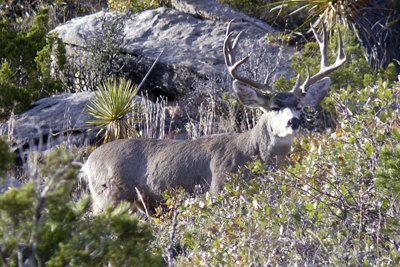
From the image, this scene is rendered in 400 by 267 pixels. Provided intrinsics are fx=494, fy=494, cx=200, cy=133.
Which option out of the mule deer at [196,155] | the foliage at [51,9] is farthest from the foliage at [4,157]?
the foliage at [51,9]

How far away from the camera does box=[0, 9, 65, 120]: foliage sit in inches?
401

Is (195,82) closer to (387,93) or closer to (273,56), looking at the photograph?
(273,56)

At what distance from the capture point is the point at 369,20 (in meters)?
11.9

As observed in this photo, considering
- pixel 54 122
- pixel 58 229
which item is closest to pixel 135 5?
pixel 54 122

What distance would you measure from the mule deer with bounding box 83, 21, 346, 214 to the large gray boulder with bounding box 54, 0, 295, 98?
15.5 feet

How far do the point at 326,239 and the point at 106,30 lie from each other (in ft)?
31.9

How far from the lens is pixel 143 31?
13.1 meters

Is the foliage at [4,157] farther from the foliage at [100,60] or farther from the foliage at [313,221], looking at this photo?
the foliage at [100,60]

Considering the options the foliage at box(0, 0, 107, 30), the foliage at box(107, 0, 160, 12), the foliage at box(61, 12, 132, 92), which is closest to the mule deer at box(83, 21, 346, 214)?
the foliage at box(61, 12, 132, 92)

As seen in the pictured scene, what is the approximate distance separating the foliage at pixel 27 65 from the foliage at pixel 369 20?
566 centimetres

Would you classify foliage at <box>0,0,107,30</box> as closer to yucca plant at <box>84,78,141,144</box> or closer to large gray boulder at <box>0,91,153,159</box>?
large gray boulder at <box>0,91,153,159</box>

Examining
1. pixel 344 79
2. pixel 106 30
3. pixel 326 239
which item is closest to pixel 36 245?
pixel 326 239

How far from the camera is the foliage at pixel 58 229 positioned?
269cm

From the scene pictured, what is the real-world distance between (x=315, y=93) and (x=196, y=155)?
1.86m
